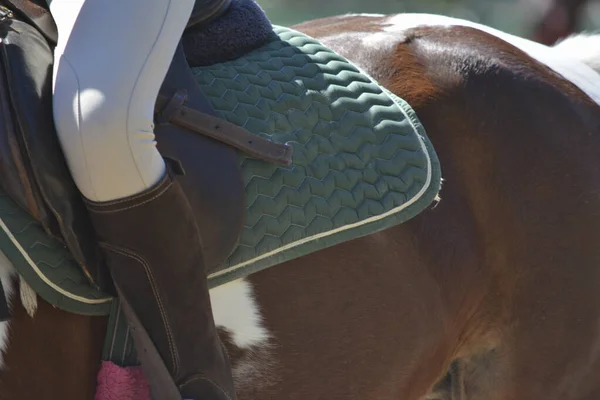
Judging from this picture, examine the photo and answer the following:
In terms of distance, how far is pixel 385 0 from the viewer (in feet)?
36.7

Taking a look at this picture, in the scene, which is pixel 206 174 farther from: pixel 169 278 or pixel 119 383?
pixel 119 383

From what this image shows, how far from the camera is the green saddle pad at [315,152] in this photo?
199cm

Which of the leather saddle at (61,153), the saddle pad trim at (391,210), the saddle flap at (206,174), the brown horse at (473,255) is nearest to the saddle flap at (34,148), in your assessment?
the leather saddle at (61,153)

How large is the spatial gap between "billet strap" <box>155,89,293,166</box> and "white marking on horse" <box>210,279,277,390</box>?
11.5 inches

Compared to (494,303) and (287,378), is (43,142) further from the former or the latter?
(494,303)

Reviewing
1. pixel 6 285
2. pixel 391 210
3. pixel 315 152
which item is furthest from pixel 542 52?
pixel 6 285

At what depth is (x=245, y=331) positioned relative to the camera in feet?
6.59

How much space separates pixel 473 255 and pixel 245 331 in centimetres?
71

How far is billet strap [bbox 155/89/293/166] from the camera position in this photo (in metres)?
1.84

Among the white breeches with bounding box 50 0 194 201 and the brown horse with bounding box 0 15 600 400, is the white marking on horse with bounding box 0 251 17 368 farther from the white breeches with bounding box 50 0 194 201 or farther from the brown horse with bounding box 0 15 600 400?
the brown horse with bounding box 0 15 600 400

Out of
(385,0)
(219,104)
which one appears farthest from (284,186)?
(385,0)

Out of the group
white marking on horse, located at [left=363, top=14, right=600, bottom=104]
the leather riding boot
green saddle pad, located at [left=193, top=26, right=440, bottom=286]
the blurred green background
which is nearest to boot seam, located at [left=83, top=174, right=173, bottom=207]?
the leather riding boot

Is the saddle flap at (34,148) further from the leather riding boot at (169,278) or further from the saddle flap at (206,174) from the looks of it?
the saddle flap at (206,174)

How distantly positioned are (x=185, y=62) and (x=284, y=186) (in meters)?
0.35
